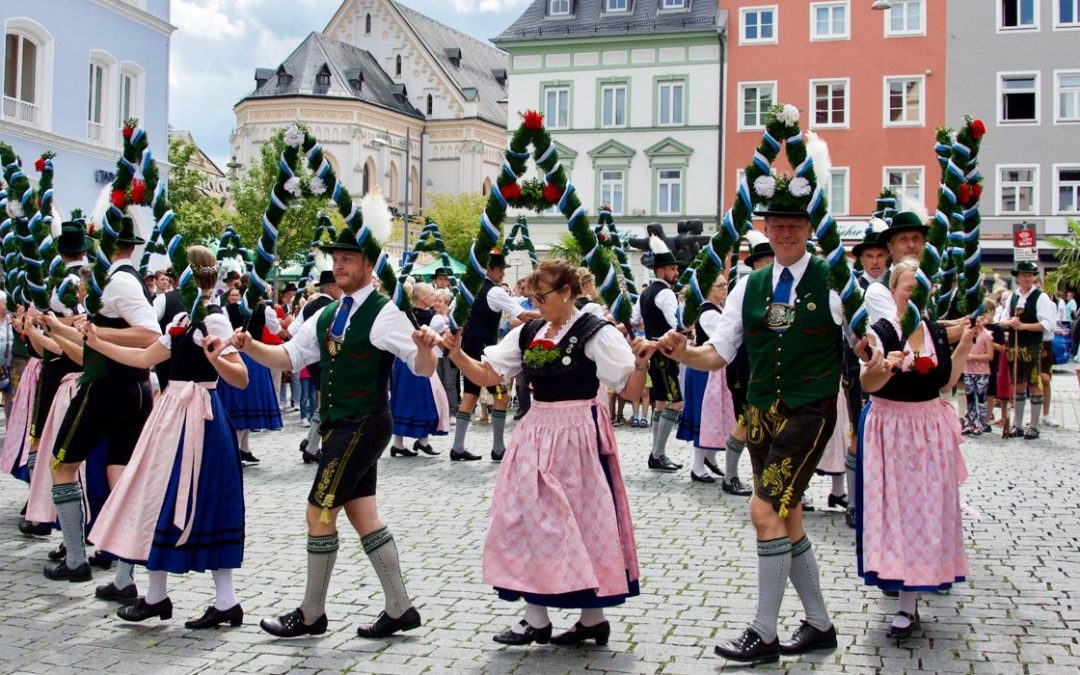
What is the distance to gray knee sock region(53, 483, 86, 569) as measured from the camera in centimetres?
652

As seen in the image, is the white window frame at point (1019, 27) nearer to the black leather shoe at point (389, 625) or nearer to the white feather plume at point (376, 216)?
the white feather plume at point (376, 216)

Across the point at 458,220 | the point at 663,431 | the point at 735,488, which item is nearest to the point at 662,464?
the point at 663,431

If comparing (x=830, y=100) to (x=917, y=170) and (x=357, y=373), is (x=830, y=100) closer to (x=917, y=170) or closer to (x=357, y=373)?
(x=917, y=170)

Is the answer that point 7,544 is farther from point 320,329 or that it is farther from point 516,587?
point 516,587

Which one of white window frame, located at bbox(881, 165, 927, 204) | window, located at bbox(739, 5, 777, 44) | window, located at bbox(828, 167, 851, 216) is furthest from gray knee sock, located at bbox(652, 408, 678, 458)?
window, located at bbox(739, 5, 777, 44)

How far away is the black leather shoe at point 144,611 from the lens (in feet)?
18.5

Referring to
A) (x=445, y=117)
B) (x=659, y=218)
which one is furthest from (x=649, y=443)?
(x=445, y=117)

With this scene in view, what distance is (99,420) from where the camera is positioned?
21.2ft

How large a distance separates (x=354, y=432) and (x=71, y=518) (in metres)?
2.22

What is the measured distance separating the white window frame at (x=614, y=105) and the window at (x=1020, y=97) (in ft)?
41.9

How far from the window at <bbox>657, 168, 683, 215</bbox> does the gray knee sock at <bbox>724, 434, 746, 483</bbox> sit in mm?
31823

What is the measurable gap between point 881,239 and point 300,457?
7219 millimetres

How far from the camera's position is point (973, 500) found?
9.22 m

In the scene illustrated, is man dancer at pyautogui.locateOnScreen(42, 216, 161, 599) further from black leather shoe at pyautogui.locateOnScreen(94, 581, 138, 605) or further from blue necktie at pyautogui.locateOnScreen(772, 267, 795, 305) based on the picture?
blue necktie at pyautogui.locateOnScreen(772, 267, 795, 305)
